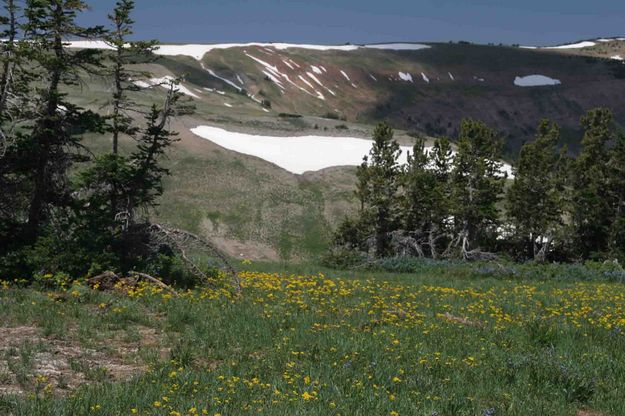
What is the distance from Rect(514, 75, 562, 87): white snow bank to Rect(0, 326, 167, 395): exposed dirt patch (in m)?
179

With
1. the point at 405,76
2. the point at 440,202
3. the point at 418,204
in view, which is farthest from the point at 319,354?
the point at 405,76

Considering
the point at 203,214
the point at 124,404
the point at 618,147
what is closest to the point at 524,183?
the point at 618,147

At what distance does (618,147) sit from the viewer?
1604 inches

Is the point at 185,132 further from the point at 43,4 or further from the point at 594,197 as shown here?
the point at 43,4

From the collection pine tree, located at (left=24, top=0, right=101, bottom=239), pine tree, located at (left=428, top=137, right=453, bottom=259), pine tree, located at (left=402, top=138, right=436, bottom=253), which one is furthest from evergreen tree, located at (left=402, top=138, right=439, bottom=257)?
pine tree, located at (left=24, top=0, right=101, bottom=239)

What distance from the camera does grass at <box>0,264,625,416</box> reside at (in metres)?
7.21

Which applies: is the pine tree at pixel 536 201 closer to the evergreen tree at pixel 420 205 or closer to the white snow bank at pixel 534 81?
the evergreen tree at pixel 420 205

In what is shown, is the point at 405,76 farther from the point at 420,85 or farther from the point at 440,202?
the point at 440,202

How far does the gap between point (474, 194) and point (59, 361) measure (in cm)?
3300

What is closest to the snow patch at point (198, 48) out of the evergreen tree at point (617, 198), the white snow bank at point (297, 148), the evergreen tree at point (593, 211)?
the white snow bank at point (297, 148)

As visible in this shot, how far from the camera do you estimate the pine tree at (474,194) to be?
37562 mm

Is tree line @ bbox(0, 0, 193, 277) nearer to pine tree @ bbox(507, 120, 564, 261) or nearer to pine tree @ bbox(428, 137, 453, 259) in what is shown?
pine tree @ bbox(428, 137, 453, 259)

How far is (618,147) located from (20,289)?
3917cm

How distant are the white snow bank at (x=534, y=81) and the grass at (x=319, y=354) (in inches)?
6730
